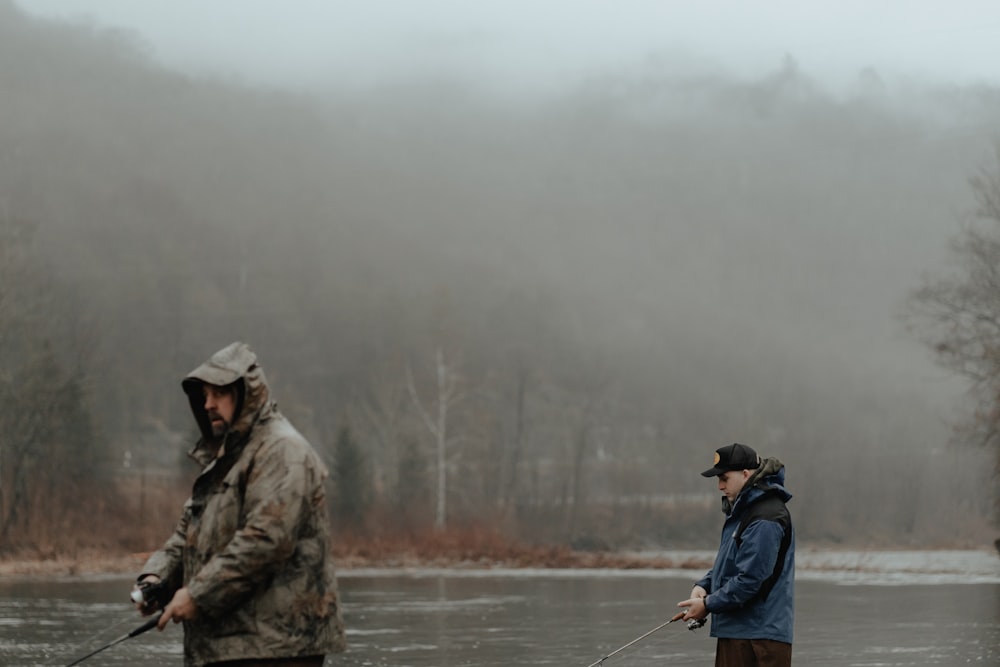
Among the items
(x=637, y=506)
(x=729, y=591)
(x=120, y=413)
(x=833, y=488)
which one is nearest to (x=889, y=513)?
(x=833, y=488)

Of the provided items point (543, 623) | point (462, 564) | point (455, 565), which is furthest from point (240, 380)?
point (462, 564)

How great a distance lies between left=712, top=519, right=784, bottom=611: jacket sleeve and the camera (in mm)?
7520

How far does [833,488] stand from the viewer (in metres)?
113

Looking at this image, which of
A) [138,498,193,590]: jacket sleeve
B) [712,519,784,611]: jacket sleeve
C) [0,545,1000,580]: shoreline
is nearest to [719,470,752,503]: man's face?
[712,519,784,611]: jacket sleeve

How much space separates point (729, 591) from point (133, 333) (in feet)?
448

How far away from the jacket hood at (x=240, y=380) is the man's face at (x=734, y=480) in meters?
2.85

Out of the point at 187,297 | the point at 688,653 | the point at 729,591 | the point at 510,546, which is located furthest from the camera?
the point at 187,297

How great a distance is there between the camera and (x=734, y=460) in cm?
771

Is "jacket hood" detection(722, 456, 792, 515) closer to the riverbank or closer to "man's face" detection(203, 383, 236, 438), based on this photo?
"man's face" detection(203, 383, 236, 438)

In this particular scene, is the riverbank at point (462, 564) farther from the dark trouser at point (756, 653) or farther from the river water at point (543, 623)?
the dark trouser at point (756, 653)

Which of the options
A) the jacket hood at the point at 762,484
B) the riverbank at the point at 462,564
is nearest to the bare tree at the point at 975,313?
the riverbank at the point at 462,564

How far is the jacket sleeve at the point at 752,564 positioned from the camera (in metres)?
7.52

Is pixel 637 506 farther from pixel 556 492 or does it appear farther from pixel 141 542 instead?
pixel 141 542

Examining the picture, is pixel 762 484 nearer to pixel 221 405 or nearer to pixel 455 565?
pixel 221 405
